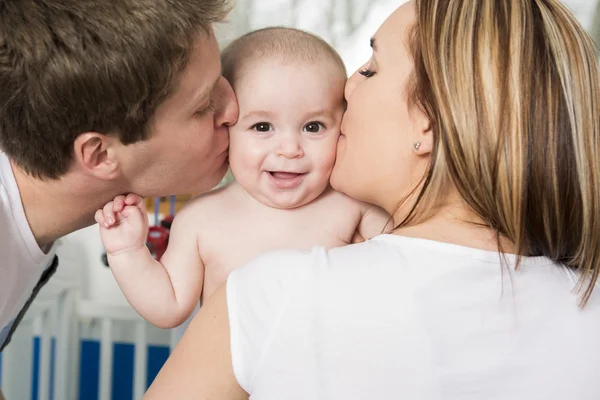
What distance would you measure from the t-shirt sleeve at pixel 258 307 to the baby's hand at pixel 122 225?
1.33ft

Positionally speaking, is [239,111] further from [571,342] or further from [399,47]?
[571,342]

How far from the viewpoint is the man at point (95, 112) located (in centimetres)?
111

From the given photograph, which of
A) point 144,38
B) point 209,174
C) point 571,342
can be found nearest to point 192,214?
point 209,174

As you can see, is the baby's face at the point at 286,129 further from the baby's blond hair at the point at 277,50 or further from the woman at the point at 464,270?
the woman at the point at 464,270

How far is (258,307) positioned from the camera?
35.6 inches

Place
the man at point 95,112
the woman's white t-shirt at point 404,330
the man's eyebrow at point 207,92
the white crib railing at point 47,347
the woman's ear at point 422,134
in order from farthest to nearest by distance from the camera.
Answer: the white crib railing at point 47,347 → the man's eyebrow at point 207,92 → the man at point 95,112 → the woman's ear at point 422,134 → the woman's white t-shirt at point 404,330

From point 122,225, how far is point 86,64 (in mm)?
313

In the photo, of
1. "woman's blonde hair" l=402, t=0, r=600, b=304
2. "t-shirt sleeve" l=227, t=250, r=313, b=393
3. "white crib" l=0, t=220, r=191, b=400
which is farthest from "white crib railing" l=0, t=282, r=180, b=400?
"woman's blonde hair" l=402, t=0, r=600, b=304

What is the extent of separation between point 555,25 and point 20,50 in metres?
0.80

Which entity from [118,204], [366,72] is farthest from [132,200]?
[366,72]

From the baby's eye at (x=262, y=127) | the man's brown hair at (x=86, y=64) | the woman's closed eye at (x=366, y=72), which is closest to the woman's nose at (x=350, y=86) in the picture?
the woman's closed eye at (x=366, y=72)

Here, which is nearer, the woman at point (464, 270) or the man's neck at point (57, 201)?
the woman at point (464, 270)

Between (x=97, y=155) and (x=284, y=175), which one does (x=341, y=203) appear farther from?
(x=97, y=155)

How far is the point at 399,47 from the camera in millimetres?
1049
